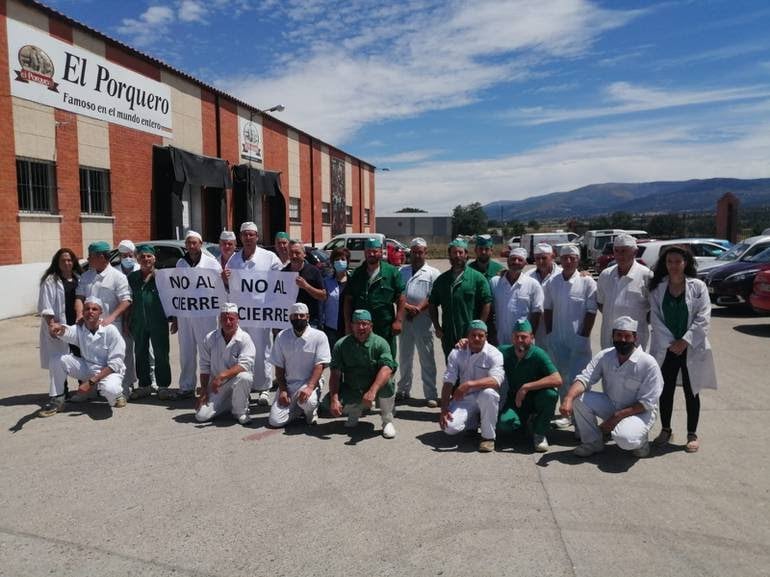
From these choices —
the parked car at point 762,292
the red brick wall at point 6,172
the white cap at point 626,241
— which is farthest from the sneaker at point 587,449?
the red brick wall at point 6,172

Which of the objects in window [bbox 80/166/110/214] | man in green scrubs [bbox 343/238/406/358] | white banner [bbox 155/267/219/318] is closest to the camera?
man in green scrubs [bbox 343/238/406/358]

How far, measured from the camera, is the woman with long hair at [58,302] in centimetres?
702

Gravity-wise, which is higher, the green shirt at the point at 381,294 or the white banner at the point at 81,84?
the white banner at the point at 81,84

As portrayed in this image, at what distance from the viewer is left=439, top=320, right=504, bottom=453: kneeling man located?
5.62 meters

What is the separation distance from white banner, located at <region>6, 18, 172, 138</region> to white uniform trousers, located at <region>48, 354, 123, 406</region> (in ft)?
36.4

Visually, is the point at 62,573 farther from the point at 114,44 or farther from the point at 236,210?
the point at 236,210

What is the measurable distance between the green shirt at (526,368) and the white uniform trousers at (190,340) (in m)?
3.62

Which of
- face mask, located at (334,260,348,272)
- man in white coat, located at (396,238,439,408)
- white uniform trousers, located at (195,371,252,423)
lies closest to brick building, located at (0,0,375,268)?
face mask, located at (334,260,348,272)

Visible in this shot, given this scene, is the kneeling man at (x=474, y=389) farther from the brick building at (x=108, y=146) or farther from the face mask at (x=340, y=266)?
the brick building at (x=108, y=146)

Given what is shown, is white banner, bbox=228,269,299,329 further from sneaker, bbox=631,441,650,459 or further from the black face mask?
sneaker, bbox=631,441,650,459

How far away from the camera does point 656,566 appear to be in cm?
351

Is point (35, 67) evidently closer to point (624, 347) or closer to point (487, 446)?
point (487, 446)

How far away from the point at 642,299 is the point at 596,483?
2032 millimetres

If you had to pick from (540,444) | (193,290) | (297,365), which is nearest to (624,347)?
(540,444)
